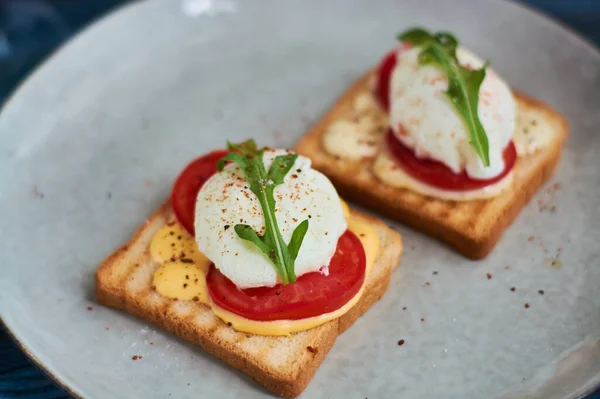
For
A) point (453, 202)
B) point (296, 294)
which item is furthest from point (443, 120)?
point (296, 294)

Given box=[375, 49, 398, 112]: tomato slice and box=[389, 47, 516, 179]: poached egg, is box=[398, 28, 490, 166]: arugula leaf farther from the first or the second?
box=[375, 49, 398, 112]: tomato slice

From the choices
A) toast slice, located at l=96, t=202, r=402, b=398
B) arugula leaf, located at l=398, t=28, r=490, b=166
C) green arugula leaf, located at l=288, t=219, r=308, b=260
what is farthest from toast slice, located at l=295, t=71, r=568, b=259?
green arugula leaf, located at l=288, t=219, r=308, b=260

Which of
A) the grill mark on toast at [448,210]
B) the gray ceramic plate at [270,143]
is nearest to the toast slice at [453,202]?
the grill mark on toast at [448,210]

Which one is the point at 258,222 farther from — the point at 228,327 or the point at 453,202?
the point at 453,202

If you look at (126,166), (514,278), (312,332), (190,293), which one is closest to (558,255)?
(514,278)

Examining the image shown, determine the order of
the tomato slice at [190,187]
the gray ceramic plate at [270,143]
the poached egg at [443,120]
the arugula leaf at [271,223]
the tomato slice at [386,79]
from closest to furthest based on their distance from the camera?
the arugula leaf at [271,223] → the gray ceramic plate at [270,143] → the tomato slice at [190,187] → the poached egg at [443,120] → the tomato slice at [386,79]

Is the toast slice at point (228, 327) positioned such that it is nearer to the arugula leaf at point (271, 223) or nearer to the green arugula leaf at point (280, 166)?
the arugula leaf at point (271, 223)
